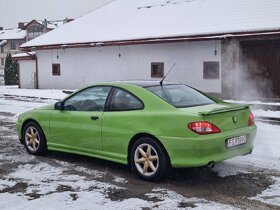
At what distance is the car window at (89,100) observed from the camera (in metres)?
6.56

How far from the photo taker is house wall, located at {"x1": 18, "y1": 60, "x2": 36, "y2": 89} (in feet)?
96.9

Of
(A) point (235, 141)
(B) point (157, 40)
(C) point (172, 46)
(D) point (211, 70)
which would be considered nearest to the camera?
(A) point (235, 141)

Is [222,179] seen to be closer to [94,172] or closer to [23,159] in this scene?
[94,172]

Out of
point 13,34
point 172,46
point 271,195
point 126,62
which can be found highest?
point 13,34

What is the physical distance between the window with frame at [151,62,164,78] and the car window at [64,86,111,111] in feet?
49.7

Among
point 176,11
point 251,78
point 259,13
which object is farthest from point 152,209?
point 176,11

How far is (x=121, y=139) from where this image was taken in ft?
20.0

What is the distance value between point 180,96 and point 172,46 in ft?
50.1

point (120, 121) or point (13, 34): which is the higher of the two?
point (13, 34)

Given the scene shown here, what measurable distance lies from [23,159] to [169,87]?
280 centimetres

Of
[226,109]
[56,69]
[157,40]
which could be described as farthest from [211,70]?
[226,109]

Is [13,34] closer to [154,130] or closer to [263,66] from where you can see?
[263,66]

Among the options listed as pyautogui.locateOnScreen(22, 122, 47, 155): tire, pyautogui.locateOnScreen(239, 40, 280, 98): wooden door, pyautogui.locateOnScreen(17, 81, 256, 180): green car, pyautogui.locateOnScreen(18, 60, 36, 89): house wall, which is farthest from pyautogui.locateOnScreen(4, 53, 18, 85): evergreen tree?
pyautogui.locateOnScreen(17, 81, 256, 180): green car

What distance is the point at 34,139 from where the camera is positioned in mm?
7555
